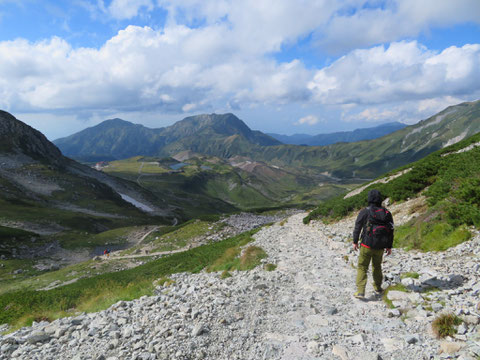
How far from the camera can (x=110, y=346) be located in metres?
8.52

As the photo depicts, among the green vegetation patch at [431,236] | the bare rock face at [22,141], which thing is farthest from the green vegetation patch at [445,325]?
the bare rock face at [22,141]

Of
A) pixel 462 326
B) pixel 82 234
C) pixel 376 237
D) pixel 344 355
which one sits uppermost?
pixel 376 237

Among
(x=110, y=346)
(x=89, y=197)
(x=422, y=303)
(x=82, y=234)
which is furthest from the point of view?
(x=89, y=197)

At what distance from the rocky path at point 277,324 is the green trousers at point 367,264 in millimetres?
610

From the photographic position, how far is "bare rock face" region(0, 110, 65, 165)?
13000 cm

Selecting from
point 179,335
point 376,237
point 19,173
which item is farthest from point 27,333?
point 19,173

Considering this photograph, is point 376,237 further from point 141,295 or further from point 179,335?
point 141,295

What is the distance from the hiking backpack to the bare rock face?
161 metres

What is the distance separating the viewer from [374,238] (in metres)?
10.5

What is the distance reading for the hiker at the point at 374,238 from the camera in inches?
412

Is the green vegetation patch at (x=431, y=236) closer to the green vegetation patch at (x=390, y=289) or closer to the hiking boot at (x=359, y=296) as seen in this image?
the green vegetation patch at (x=390, y=289)

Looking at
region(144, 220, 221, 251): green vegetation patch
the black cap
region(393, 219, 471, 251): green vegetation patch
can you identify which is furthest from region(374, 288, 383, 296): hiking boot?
region(144, 220, 221, 251): green vegetation patch

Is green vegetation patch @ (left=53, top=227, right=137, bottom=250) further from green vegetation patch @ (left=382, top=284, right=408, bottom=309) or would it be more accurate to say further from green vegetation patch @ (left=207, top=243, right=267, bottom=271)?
green vegetation patch @ (left=382, top=284, right=408, bottom=309)

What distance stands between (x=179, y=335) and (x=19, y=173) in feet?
456
